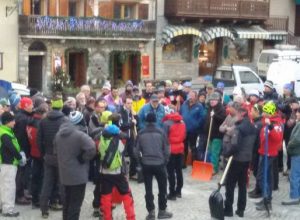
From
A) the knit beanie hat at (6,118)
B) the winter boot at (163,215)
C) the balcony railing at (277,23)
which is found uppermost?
the balcony railing at (277,23)

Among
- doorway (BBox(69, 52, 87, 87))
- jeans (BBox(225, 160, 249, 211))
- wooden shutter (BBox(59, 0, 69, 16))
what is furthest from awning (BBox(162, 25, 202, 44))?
A: jeans (BBox(225, 160, 249, 211))

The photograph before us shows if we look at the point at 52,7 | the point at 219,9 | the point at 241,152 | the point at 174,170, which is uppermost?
the point at 219,9

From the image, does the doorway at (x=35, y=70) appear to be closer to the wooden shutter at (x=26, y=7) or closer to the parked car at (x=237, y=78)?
the wooden shutter at (x=26, y=7)

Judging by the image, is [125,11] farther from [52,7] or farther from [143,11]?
[52,7]

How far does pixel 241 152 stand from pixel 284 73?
16899 mm

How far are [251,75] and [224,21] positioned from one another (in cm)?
1130

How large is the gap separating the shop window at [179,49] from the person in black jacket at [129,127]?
21.5 m

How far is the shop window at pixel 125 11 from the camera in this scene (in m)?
32.8

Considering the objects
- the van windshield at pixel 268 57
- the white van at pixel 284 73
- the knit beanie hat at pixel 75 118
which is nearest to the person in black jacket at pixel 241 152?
the knit beanie hat at pixel 75 118

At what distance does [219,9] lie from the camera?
3584 cm

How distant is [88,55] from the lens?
104 feet

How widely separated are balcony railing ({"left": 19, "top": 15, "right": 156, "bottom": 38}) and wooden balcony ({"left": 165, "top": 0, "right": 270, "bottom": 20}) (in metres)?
1.59

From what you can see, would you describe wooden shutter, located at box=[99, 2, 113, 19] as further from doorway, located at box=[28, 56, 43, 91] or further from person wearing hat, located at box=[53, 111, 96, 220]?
person wearing hat, located at box=[53, 111, 96, 220]

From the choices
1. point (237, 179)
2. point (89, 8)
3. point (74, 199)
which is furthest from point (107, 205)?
point (89, 8)
